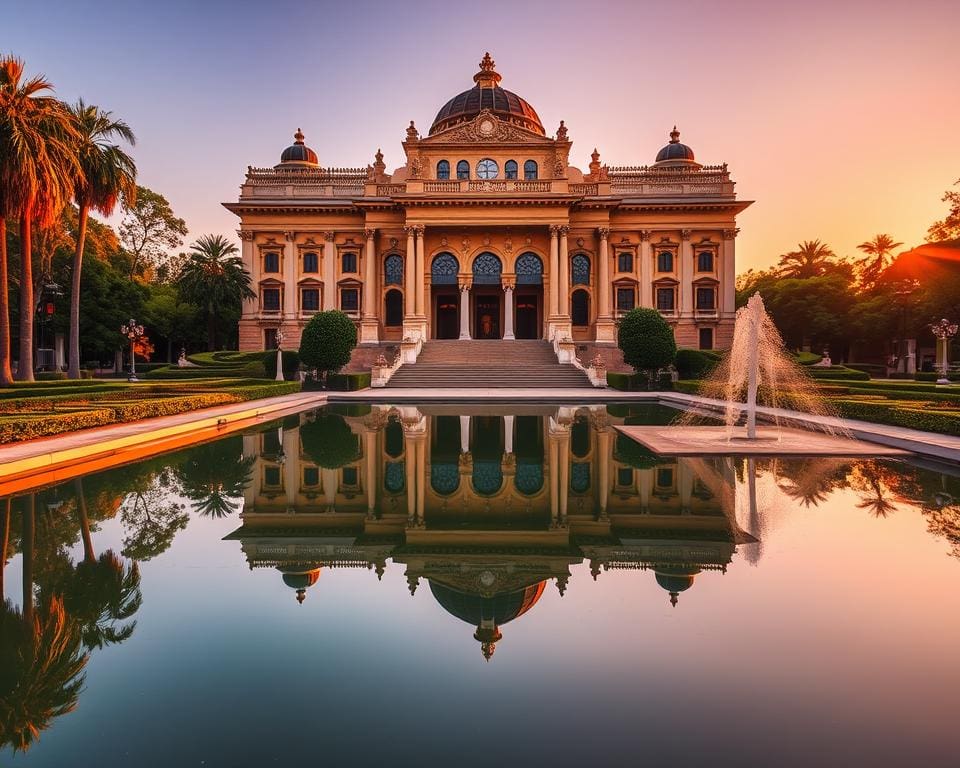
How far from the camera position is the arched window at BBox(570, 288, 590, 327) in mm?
41594

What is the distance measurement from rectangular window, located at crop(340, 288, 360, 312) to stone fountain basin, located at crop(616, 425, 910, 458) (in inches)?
1219

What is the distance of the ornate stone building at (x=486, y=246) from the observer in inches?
1580

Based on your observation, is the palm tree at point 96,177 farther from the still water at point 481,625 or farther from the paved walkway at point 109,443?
the still water at point 481,625

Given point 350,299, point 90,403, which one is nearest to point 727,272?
point 350,299

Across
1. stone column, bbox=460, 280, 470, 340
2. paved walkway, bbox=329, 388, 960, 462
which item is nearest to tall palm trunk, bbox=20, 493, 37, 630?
paved walkway, bbox=329, 388, 960, 462

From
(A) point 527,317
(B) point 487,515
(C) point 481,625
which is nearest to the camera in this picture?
(C) point 481,625

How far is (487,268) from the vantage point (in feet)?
133

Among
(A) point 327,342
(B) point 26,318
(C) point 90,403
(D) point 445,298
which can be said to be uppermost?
(D) point 445,298

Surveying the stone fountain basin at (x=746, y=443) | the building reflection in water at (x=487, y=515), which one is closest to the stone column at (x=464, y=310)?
the stone fountain basin at (x=746, y=443)

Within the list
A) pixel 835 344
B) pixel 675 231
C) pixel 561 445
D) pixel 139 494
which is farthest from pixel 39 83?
pixel 835 344

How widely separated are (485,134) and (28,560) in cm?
4035

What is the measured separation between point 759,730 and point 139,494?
808 cm

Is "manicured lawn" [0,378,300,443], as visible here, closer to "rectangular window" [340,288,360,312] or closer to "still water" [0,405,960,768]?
"still water" [0,405,960,768]

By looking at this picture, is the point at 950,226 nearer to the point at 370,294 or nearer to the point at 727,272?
the point at 727,272
